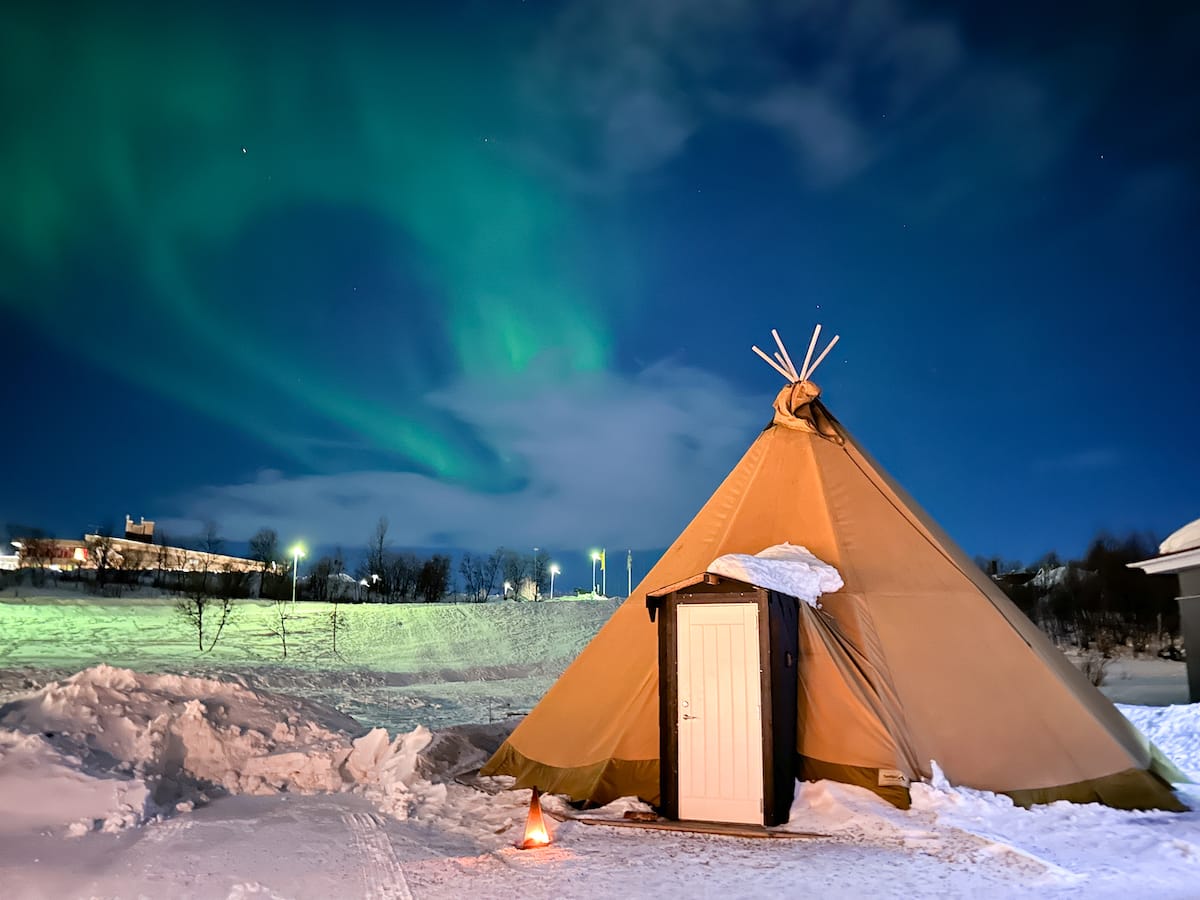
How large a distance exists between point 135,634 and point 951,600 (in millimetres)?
26675

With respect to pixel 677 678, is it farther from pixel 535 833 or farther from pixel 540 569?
pixel 540 569

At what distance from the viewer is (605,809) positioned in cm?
707

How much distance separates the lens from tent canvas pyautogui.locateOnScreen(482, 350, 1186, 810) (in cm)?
686

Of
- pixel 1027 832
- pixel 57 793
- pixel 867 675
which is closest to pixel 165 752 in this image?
pixel 57 793

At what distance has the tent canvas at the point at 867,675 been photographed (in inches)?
270

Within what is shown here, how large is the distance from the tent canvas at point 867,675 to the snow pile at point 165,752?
4.80ft

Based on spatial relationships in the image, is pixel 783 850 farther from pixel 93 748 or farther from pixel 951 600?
pixel 93 748

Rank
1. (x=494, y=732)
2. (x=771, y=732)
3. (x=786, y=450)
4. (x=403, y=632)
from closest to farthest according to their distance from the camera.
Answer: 1. (x=771, y=732)
2. (x=786, y=450)
3. (x=494, y=732)
4. (x=403, y=632)

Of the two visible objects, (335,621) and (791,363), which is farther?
(335,621)

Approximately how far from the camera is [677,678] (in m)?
7.05

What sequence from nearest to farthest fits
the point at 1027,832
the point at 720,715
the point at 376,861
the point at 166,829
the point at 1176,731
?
the point at 376,861, the point at 1027,832, the point at 166,829, the point at 720,715, the point at 1176,731

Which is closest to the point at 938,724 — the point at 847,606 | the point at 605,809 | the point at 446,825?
the point at 847,606

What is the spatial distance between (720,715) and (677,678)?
1.54ft

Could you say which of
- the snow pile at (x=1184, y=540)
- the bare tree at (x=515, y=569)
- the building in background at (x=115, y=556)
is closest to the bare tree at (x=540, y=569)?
the bare tree at (x=515, y=569)
